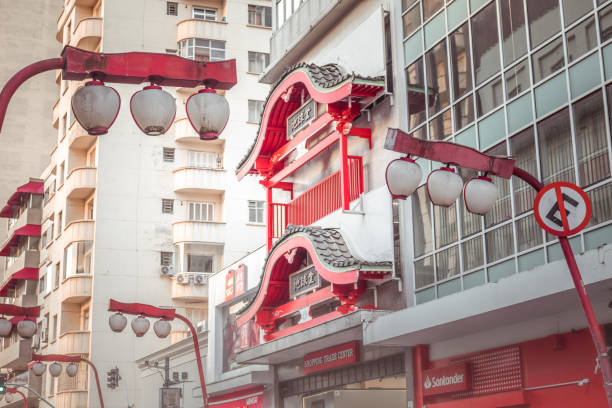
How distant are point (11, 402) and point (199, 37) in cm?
2823

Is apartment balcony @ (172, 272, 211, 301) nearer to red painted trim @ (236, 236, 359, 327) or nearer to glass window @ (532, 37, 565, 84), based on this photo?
red painted trim @ (236, 236, 359, 327)

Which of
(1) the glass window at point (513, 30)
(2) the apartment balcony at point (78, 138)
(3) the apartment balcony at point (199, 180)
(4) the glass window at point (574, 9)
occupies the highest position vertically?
(2) the apartment balcony at point (78, 138)

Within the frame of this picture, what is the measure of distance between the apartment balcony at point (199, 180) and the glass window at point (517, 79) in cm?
3154

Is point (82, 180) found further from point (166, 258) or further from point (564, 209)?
point (564, 209)

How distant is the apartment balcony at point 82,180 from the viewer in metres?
48.8

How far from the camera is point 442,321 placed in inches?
672

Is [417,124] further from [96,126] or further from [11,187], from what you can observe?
[11,187]

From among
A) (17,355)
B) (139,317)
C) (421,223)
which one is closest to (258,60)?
(17,355)

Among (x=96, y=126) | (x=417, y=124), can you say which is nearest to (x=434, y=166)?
(x=417, y=124)

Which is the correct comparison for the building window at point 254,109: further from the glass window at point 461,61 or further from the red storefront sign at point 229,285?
the glass window at point 461,61

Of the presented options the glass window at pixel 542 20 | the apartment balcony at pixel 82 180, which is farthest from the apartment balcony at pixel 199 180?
the glass window at pixel 542 20

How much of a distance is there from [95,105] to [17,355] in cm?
5292

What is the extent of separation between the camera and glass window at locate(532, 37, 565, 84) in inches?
642

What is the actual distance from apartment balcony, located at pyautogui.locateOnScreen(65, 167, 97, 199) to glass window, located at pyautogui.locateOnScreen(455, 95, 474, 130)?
32467 millimetres
